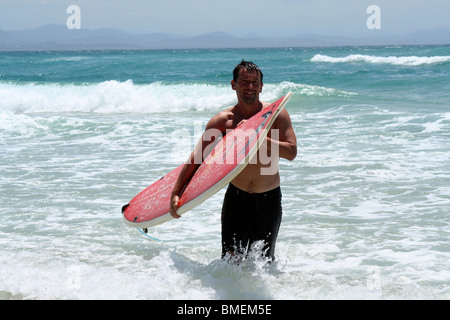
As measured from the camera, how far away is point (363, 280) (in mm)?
3643

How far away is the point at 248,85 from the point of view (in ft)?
10.1

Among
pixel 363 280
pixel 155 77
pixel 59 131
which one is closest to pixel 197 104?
pixel 59 131

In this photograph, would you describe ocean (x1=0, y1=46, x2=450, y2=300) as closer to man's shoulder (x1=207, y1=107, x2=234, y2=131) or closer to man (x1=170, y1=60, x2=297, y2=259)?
man (x1=170, y1=60, x2=297, y2=259)

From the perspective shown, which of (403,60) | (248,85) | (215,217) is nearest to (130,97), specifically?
(215,217)

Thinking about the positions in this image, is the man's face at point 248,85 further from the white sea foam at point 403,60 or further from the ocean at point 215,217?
the white sea foam at point 403,60

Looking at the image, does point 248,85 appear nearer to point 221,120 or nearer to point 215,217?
point 221,120

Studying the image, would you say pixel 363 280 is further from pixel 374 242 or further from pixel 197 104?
pixel 197 104

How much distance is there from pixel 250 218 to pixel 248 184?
21 centimetres

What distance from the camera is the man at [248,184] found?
3088 millimetres

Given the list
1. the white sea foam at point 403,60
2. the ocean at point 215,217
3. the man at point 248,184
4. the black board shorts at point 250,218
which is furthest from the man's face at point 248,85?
the white sea foam at point 403,60

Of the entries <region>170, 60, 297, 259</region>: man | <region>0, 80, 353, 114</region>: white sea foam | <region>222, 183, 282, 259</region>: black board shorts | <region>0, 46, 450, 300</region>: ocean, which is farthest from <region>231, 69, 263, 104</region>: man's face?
<region>0, 80, 353, 114</region>: white sea foam

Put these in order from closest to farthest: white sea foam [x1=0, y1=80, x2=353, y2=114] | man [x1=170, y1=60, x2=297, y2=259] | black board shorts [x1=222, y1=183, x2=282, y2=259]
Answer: man [x1=170, y1=60, x2=297, y2=259]
black board shorts [x1=222, y1=183, x2=282, y2=259]
white sea foam [x1=0, y1=80, x2=353, y2=114]

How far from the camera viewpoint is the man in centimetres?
309

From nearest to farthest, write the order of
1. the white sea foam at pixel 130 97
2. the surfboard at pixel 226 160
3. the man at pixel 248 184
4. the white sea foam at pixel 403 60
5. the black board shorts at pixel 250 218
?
the surfboard at pixel 226 160 → the man at pixel 248 184 → the black board shorts at pixel 250 218 → the white sea foam at pixel 130 97 → the white sea foam at pixel 403 60
